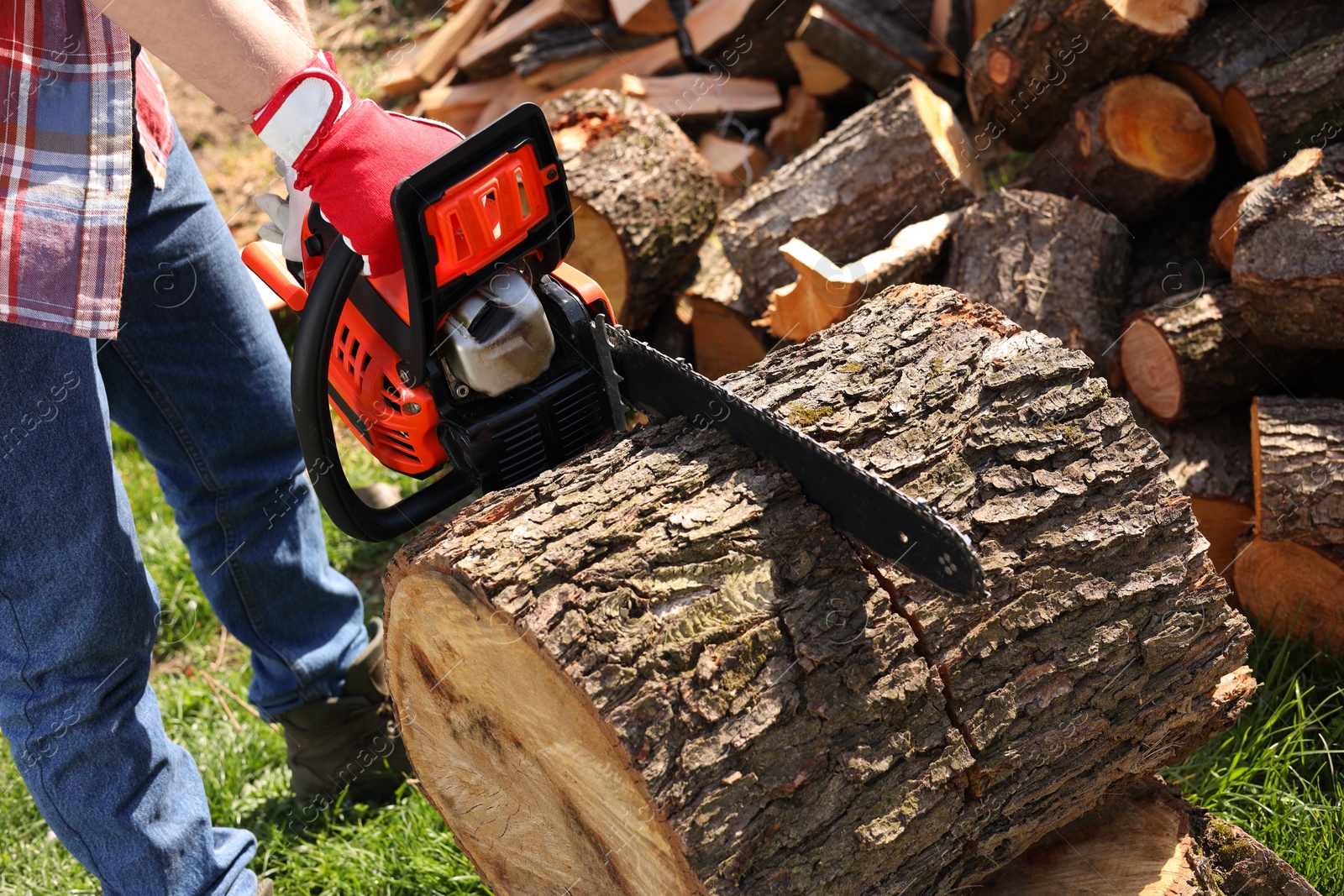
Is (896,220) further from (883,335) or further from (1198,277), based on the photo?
(883,335)

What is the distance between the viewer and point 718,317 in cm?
365

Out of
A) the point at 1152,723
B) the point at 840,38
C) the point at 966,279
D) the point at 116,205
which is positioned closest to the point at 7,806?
the point at 116,205

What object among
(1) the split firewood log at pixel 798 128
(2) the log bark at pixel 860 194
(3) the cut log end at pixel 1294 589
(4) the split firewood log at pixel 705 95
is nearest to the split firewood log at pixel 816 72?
(1) the split firewood log at pixel 798 128

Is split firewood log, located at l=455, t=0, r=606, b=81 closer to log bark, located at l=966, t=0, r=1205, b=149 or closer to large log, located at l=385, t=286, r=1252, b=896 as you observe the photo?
log bark, located at l=966, t=0, r=1205, b=149

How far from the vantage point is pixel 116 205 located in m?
1.83

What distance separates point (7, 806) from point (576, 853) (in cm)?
204

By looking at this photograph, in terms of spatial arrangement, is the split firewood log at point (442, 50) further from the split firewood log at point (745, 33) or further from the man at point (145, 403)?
the man at point (145, 403)

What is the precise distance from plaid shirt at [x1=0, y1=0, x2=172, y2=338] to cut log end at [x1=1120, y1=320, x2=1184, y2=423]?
2503 mm

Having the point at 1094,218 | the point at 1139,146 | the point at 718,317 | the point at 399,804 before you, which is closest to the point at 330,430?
the point at 399,804

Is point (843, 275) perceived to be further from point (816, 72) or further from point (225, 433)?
point (816, 72)

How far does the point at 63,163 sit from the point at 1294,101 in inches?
120

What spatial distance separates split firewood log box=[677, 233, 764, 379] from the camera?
3.60m

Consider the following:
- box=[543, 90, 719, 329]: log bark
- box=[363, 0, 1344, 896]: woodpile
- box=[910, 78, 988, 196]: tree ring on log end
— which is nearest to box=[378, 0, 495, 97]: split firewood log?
box=[543, 90, 719, 329]: log bark

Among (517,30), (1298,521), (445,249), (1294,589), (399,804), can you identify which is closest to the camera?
(445,249)
